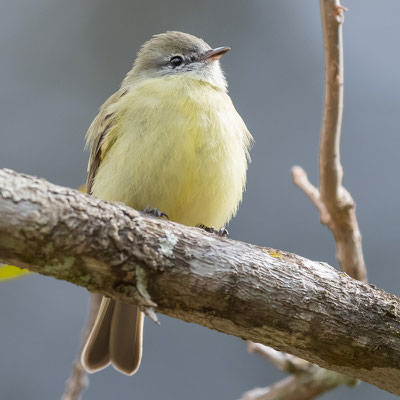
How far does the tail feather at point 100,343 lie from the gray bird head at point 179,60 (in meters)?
1.59

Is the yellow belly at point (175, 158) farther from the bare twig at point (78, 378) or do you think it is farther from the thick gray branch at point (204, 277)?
the thick gray branch at point (204, 277)

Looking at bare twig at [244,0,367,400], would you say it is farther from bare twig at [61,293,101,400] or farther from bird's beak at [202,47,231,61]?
bird's beak at [202,47,231,61]

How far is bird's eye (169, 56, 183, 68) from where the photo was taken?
15.9 feet

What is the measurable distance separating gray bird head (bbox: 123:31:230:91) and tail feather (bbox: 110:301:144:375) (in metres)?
1.55

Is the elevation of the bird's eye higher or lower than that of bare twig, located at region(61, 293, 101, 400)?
higher

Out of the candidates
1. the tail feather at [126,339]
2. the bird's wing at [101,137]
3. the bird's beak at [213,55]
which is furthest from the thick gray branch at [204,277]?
the bird's beak at [213,55]

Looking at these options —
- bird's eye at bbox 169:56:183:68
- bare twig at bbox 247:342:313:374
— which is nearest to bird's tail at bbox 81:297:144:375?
bare twig at bbox 247:342:313:374

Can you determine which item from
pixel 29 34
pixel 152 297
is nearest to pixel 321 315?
pixel 152 297

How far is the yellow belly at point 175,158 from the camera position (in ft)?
12.6

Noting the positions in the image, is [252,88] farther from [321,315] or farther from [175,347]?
[321,315]

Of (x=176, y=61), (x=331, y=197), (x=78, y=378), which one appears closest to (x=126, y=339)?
(x=78, y=378)

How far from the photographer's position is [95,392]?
8039 mm

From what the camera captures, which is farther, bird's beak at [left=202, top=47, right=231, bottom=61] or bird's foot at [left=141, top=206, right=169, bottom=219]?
bird's beak at [left=202, top=47, right=231, bottom=61]

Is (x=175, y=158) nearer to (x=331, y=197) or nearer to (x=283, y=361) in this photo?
(x=331, y=197)
